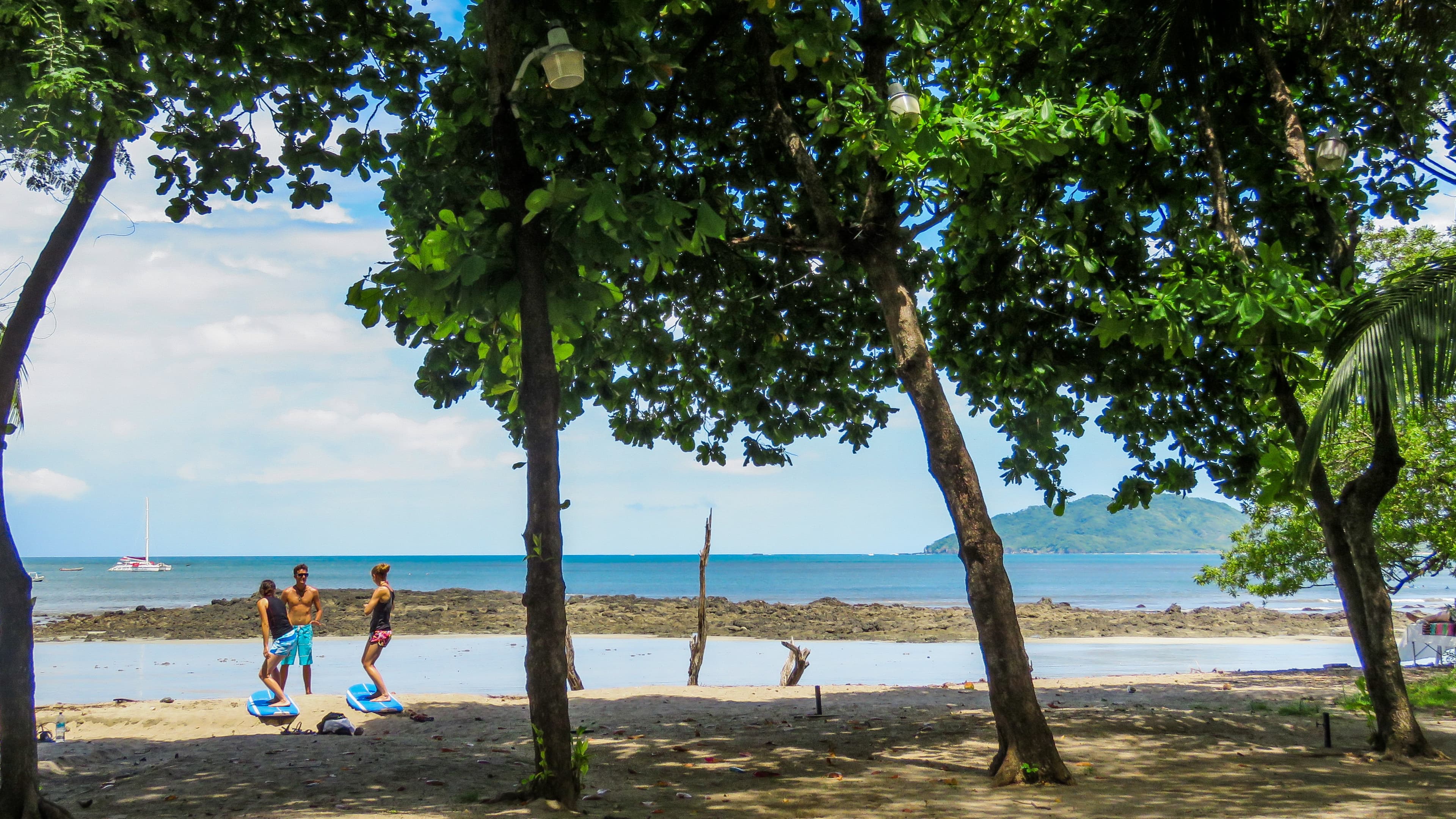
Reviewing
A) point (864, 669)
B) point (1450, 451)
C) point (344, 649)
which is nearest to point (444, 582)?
point (344, 649)

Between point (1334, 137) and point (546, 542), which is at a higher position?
point (1334, 137)

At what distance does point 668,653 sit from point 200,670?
10.6m

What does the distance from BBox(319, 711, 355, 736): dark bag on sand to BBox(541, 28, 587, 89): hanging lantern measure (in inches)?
278

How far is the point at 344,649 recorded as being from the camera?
25.1m

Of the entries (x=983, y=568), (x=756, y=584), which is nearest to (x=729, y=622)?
(x=983, y=568)

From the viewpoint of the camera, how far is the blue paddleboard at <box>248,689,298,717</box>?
10742 mm

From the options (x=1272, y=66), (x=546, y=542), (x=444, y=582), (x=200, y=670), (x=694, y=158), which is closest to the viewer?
(x=546, y=542)

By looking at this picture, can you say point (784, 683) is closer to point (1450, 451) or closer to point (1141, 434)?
point (1141, 434)

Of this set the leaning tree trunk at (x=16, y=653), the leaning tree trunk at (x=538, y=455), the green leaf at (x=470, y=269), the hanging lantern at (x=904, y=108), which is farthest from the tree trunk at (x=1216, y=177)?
the leaning tree trunk at (x=16, y=653)

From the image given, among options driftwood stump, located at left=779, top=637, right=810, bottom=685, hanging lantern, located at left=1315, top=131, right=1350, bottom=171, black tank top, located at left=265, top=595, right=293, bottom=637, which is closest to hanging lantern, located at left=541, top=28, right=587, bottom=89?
hanging lantern, located at left=1315, top=131, right=1350, bottom=171

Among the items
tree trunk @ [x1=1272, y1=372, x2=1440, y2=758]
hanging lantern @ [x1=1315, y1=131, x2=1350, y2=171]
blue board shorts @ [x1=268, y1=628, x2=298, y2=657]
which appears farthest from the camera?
blue board shorts @ [x1=268, y1=628, x2=298, y2=657]

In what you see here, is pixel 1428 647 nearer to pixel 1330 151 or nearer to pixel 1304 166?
pixel 1304 166

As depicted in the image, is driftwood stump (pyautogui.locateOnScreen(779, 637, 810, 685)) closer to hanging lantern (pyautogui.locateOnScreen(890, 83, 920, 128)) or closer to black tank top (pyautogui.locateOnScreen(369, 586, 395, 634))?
black tank top (pyautogui.locateOnScreen(369, 586, 395, 634))

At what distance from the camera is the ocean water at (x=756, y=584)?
56562 millimetres
